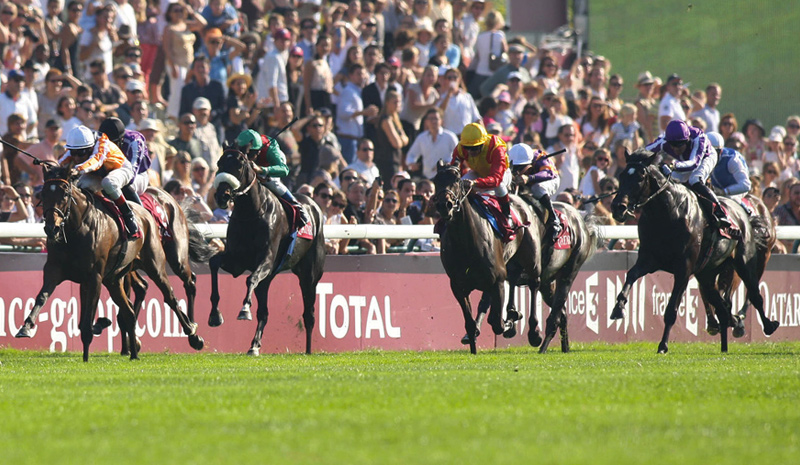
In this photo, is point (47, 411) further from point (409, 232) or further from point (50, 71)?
point (50, 71)

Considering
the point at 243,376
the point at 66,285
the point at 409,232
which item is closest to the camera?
the point at 243,376

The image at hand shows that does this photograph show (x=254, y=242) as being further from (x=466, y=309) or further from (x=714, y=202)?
(x=714, y=202)

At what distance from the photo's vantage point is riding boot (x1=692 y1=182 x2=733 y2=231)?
14.0m

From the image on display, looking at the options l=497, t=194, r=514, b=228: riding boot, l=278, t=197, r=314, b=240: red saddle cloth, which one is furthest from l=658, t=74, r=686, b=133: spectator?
l=278, t=197, r=314, b=240: red saddle cloth

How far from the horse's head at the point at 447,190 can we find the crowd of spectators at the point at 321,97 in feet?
8.89

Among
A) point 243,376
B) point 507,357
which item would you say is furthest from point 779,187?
point 243,376

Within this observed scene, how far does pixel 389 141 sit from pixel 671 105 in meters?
5.65

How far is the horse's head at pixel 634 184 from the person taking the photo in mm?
13102

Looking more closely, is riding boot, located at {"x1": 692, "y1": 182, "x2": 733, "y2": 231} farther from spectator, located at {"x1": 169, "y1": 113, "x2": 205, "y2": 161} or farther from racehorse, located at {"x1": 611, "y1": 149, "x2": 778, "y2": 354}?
spectator, located at {"x1": 169, "y1": 113, "x2": 205, "y2": 161}

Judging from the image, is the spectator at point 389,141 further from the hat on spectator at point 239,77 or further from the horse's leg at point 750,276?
the horse's leg at point 750,276

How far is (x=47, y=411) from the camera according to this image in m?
7.24

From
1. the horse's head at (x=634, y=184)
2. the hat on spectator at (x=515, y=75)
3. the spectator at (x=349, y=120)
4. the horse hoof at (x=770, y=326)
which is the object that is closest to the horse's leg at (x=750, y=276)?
the horse hoof at (x=770, y=326)

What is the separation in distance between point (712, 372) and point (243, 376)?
3.39 metres

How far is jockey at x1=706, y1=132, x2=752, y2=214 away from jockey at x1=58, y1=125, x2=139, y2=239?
667 cm
